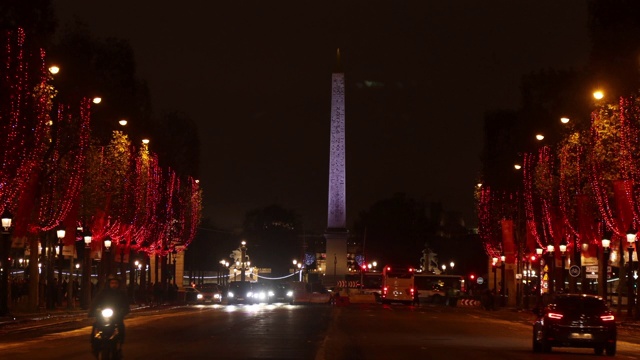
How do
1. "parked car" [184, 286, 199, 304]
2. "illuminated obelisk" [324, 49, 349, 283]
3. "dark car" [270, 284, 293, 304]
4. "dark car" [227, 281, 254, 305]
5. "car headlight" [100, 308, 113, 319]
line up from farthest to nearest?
"illuminated obelisk" [324, 49, 349, 283] → "parked car" [184, 286, 199, 304] → "dark car" [270, 284, 293, 304] → "dark car" [227, 281, 254, 305] → "car headlight" [100, 308, 113, 319]

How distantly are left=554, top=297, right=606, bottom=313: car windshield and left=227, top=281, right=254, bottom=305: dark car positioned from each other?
178 ft

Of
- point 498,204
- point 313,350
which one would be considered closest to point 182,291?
point 498,204

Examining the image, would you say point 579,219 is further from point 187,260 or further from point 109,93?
point 187,260

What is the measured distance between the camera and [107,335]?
21.3 metres

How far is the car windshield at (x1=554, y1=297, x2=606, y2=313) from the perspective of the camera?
28.9m

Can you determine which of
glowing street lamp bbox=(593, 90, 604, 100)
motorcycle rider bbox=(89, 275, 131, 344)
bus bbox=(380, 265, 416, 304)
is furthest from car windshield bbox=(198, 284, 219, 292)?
motorcycle rider bbox=(89, 275, 131, 344)

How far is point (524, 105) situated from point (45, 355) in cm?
5556

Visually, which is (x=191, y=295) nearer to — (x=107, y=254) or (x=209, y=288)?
(x=209, y=288)

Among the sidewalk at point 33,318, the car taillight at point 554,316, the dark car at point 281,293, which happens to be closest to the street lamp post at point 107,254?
the sidewalk at point 33,318

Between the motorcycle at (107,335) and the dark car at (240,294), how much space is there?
60.8m

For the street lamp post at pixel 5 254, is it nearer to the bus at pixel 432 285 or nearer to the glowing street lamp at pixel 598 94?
the glowing street lamp at pixel 598 94

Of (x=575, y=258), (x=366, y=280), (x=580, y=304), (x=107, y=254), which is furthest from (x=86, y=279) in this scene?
(x=366, y=280)

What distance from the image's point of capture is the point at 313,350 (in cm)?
2661

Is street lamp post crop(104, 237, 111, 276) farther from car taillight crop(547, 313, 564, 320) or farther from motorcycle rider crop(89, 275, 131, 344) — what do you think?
motorcycle rider crop(89, 275, 131, 344)
